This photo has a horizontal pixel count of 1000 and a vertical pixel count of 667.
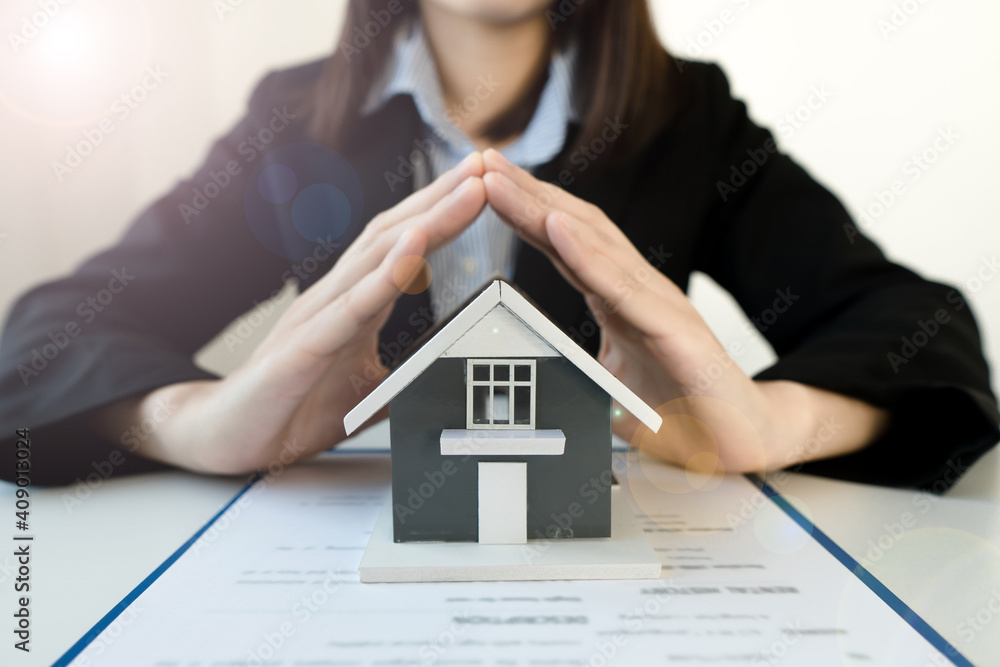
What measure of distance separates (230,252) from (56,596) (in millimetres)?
852

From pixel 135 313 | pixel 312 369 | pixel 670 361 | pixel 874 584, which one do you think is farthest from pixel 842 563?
pixel 135 313

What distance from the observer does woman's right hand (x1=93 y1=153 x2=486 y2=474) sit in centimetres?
76

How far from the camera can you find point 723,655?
53 centimetres

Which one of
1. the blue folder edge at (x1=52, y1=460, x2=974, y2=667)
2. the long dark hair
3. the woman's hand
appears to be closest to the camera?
the blue folder edge at (x1=52, y1=460, x2=974, y2=667)

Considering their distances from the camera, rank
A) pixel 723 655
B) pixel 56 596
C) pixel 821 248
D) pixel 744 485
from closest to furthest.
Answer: pixel 723 655, pixel 56 596, pixel 744 485, pixel 821 248

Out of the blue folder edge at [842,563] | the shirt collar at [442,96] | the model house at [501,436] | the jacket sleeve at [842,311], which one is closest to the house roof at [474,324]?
the model house at [501,436]

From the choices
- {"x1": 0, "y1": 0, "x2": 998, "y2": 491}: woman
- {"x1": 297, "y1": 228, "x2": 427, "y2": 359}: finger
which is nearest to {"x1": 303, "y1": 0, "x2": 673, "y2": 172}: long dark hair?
{"x1": 0, "y1": 0, "x2": 998, "y2": 491}: woman

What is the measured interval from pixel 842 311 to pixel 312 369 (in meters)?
0.94

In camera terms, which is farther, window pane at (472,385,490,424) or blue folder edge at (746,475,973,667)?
window pane at (472,385,490,424)

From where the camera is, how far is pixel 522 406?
0.70 m

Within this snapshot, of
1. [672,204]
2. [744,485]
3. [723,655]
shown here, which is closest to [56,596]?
[723,655]

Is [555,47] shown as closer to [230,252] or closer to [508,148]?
[508,148]

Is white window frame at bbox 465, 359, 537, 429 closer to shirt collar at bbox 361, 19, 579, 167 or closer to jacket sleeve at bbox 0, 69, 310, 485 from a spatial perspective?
jacket sleeve at bbox 0, 69, 310, 485

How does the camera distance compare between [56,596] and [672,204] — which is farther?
[672,204]
